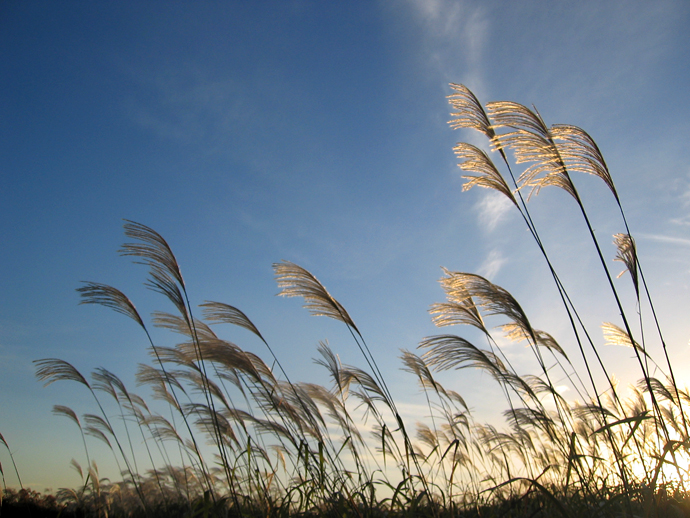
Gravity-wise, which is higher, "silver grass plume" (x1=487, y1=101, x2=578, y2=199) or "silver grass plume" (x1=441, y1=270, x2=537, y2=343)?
"silver grass plume" (x1=487, y1=101, x2=578, y2=199)

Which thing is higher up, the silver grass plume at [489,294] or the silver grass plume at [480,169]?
the silver grass plume at [480,169]

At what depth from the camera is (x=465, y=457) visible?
5781 millimetres

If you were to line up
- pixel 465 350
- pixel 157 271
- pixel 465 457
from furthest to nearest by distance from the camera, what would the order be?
pixel 465 457, pixel 465 350, pixel 157 271

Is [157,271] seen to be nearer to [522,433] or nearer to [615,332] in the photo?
[615,332]

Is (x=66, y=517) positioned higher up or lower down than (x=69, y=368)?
lower down

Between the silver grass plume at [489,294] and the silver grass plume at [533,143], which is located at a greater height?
the silver grass plume at [533,143]

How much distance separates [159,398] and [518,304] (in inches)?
180

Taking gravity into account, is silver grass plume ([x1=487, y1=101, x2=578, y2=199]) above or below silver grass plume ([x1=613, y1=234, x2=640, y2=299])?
above

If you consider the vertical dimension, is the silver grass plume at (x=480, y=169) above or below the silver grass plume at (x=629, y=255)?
above

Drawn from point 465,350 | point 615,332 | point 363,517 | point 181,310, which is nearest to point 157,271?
point 181,310

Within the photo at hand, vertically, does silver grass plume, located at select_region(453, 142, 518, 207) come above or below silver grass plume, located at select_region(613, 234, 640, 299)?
above

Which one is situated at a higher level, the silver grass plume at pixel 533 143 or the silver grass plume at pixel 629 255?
the silver grass plume at pixel 533 143

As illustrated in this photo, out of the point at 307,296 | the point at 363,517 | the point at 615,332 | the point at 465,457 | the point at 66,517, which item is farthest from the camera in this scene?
the point at 465,457

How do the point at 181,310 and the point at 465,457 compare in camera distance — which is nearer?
the point at 181,310
